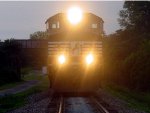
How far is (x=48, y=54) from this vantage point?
91.4ft

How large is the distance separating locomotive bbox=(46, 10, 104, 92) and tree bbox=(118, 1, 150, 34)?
51.4 meters

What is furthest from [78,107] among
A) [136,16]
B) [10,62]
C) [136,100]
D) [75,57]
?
[136,16]

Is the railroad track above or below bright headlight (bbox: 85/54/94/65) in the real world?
below

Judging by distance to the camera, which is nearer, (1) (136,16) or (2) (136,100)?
(2) (136,100)

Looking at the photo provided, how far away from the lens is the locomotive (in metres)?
27.2

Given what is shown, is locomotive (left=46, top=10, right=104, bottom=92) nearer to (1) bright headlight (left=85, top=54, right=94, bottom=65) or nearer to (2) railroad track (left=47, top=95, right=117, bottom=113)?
(1) bright headlight (left=85, top=54, right=94, bottom=65)

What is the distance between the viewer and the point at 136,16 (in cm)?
8550

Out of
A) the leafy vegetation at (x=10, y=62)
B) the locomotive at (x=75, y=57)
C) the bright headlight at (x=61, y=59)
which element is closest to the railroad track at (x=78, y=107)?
the locomotive at (x=75, y=57)

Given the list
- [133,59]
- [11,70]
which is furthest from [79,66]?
[11,70]

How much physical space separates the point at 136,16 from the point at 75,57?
59.2 meters

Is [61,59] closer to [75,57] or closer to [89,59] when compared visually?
[75,57]

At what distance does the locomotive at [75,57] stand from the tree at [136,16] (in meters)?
51.4

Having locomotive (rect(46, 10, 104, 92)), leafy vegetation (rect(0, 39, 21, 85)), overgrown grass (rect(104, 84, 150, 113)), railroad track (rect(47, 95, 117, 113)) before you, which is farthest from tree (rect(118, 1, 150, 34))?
railroad track (rect(47, 95, 117, 113))

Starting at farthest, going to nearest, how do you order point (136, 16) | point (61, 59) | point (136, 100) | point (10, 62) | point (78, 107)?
point (136, 16) < point (10, 62) < point (136, 100) < point (61, 59) < point (78, 107)
